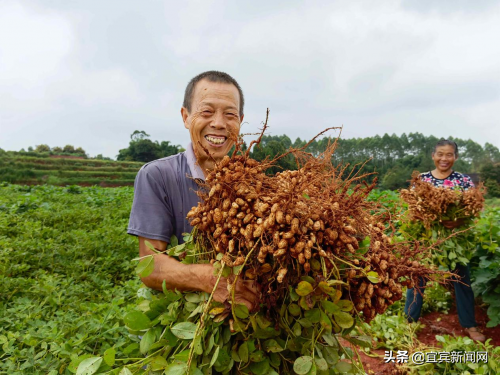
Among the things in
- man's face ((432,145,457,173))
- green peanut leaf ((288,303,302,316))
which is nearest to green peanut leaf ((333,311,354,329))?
green peanut leaf ((288,303,302,316))

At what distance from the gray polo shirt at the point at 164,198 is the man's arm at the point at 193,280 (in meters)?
0.18

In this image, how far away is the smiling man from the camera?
1.55 meters

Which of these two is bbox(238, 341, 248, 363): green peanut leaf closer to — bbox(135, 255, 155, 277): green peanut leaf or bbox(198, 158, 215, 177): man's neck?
bbox(135, 255, 155, 277): green peanut leaf

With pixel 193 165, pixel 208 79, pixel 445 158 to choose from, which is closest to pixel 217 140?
pixel 193 165

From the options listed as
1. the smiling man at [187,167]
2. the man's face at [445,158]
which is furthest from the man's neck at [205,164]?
the man's face at [445,158]

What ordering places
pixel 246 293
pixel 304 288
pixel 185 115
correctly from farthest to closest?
pixel 185 115, pixel 246 293, pixel 304 288

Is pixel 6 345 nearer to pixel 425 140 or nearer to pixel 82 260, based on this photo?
pixel 82 260

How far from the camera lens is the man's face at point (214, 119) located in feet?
5.56

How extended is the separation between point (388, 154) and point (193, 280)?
6156 cm

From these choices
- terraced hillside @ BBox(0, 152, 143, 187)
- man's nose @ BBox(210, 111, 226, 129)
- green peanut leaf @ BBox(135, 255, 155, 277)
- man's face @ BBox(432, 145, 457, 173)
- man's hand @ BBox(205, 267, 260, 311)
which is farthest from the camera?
terraced hillside @ BBox(0, 152, 143, 187)

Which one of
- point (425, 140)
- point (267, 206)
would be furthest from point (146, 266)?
point (425, 140)

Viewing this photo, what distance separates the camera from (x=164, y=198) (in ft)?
5.44

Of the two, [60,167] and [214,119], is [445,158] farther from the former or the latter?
[60,167]

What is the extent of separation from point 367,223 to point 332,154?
43cm
